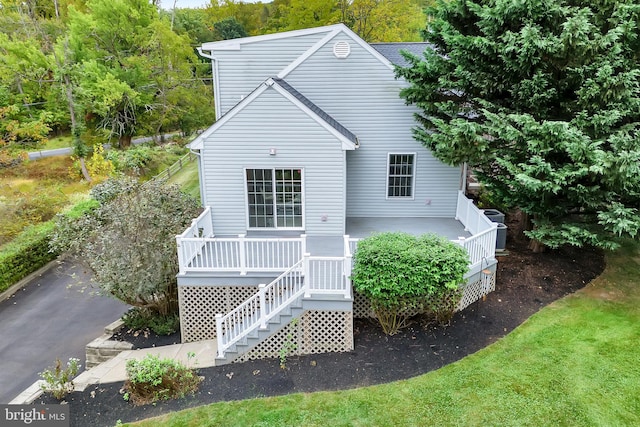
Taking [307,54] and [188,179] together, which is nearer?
[307,54]

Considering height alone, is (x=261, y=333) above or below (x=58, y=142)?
above

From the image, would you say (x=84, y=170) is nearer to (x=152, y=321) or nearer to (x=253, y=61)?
(x=253, y=61)

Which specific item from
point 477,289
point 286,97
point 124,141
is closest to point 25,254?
point 286,97

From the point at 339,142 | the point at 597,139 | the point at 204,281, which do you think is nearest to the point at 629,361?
the point at 597,139

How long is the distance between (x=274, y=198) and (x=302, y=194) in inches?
32.5

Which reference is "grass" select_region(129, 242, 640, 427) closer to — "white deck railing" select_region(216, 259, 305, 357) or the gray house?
"white deck railing" select_region(216, 259, 305, 357)

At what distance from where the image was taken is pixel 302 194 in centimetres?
1140

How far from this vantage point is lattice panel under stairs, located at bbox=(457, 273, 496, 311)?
964 centimetres

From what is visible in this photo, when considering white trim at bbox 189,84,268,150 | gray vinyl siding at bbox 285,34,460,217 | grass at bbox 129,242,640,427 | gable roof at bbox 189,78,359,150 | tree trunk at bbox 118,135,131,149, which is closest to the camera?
grass at bbox 129,242,640,427

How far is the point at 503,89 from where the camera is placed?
10344 mm

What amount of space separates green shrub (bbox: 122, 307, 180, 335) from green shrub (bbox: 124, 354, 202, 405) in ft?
8.88

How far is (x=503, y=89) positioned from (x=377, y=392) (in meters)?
7.97

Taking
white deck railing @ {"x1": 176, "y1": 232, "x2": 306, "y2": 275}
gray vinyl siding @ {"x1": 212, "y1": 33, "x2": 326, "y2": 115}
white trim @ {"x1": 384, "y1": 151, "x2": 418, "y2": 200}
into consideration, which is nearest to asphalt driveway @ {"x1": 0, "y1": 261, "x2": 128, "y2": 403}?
white deck railing @ {"x1": 176, "y1": 232, "x2": 306, "y2": 275}

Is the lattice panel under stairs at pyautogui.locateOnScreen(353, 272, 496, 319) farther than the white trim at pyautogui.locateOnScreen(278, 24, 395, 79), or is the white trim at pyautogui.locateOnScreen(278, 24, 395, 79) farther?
the white trim at pyautogui.locateOnScreen(278, 24, 395, 79)
